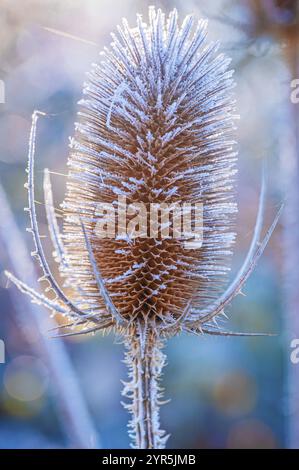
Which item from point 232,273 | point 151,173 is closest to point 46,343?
point 232,273

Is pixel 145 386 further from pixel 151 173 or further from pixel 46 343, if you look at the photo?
pixel 46 343

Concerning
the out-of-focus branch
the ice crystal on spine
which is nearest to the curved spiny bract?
the ice crystal on spine

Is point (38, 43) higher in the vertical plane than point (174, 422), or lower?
higher

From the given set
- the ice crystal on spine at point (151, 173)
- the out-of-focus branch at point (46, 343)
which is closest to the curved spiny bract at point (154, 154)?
the ice crystal on spine at point (151, 173)

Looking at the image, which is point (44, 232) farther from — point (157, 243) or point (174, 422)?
point (157, 243)
